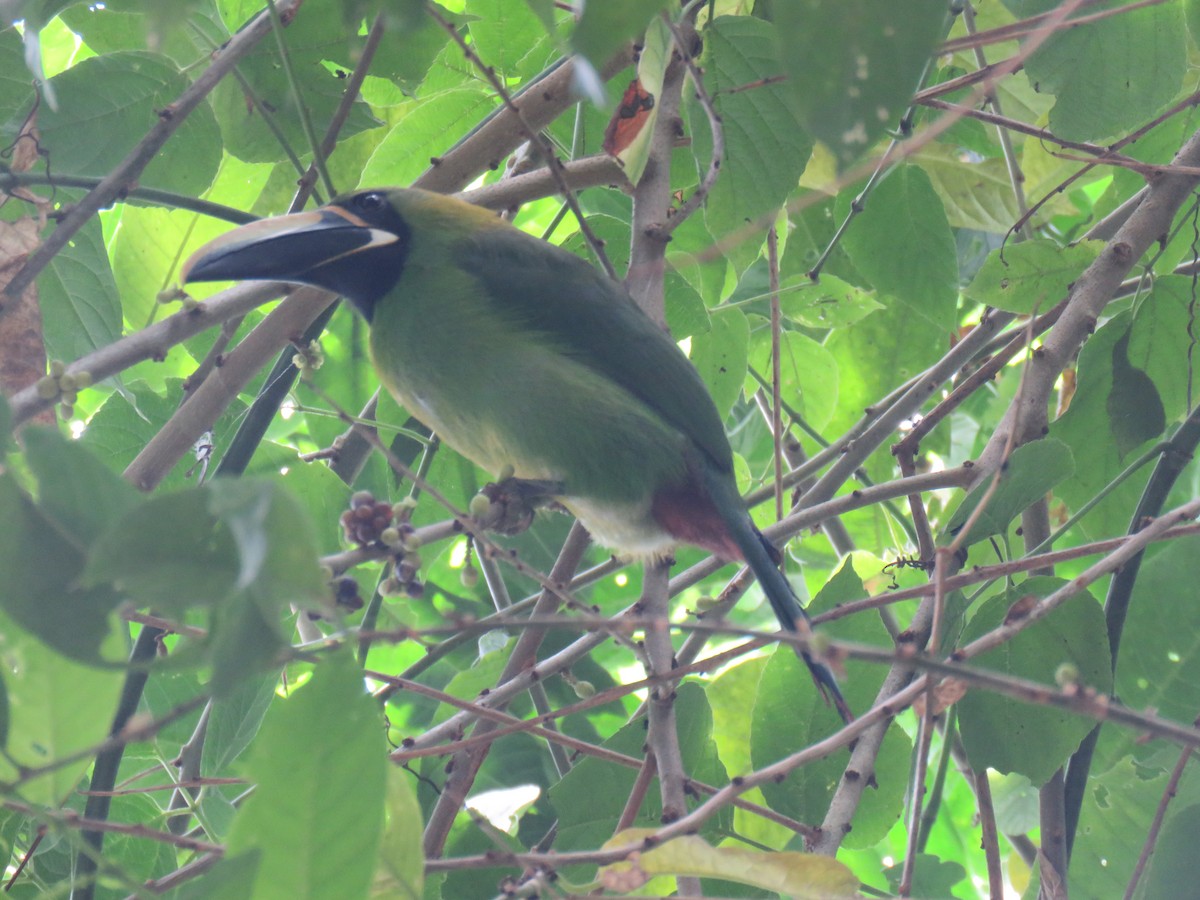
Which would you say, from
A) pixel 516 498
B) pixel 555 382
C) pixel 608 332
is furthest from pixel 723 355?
pixel 516 498

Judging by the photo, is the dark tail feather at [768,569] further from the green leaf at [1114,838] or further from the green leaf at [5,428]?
the green leaf at [5,428]

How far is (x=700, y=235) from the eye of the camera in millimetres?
2834

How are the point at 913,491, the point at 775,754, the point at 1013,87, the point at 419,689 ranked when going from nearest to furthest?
the point at 419,689 < the point at 775,754 < the point at 913,491 < the point at 1013,87

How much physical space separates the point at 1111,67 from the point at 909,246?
1.69ft

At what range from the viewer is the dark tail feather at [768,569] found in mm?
1922

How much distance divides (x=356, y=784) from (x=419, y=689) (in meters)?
0.65

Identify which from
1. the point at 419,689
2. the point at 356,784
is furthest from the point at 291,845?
the point at 419,689

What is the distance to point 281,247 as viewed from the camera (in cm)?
226

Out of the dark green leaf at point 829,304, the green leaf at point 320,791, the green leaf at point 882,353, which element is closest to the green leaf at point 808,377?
the dark green leaf at point 829,304

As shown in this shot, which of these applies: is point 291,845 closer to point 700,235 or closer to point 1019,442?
point 1019,442

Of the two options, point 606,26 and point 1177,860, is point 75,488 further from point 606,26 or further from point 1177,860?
point 1177,860

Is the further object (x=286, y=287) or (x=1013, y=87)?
(x=1013, y=87)

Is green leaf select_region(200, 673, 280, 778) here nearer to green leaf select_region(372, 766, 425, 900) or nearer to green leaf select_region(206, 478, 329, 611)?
green leaf select_region(372, 766, 425, 900)

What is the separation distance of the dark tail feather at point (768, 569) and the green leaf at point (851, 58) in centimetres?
118
